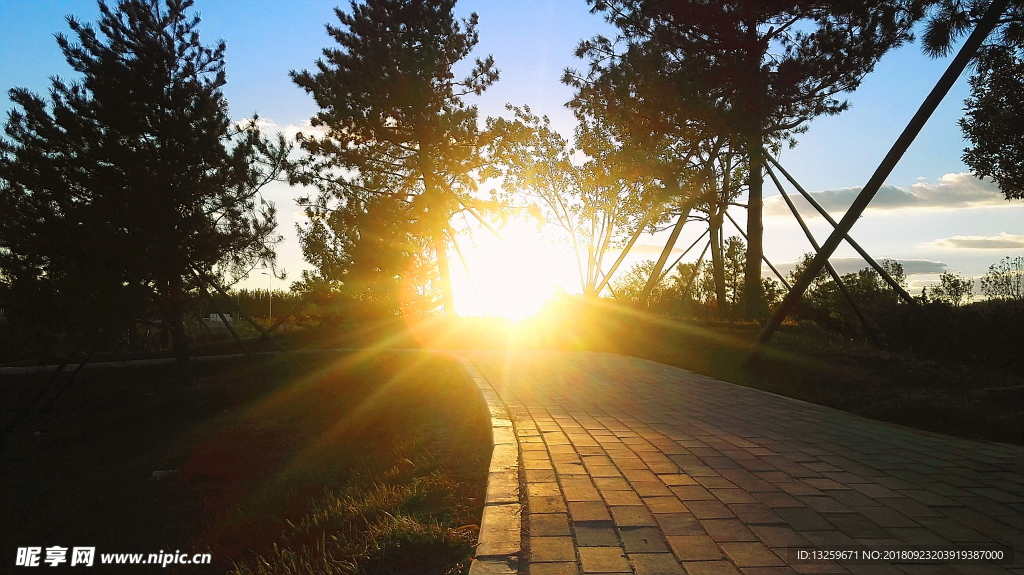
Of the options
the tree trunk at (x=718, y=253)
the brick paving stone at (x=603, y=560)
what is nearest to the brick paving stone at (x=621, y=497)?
the brick paving stone at (x=603, y=560)

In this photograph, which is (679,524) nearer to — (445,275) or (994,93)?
(994,93)

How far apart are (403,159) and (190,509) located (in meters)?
18.8

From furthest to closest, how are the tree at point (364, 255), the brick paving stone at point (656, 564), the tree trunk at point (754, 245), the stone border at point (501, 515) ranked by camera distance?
1. the tree at point (364, 255)
2. the tree trunk at point (754, 245)
3. the stone border at point (501, 515)
4. the brick paving stone at point (656, 564)

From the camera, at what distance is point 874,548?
3.37 m

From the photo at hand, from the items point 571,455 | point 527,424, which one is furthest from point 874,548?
point 527,424

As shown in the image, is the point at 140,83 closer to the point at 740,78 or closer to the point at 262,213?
the point at 262,213

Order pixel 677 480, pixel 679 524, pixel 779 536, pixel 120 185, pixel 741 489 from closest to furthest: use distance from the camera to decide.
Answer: pixel 779 536 < pixel 679 524 < pixel 741 489 < pixel 677 480 < pixel 120 185

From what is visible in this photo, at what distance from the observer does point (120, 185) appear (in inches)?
492

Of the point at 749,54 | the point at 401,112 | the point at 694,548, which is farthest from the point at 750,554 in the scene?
the point at 401,112

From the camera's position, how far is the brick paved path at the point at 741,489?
10.6 ft

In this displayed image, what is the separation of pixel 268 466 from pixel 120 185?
763 cm

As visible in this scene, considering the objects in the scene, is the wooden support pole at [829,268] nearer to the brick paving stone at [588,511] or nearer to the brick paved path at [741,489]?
the brick paved path at [741,489]

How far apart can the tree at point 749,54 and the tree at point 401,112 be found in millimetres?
10598

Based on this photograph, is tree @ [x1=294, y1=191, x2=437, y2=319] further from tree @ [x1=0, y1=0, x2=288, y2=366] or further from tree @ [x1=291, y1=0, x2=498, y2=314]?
tree @ [x1=0, y1=0, x2=288, y2=366]
